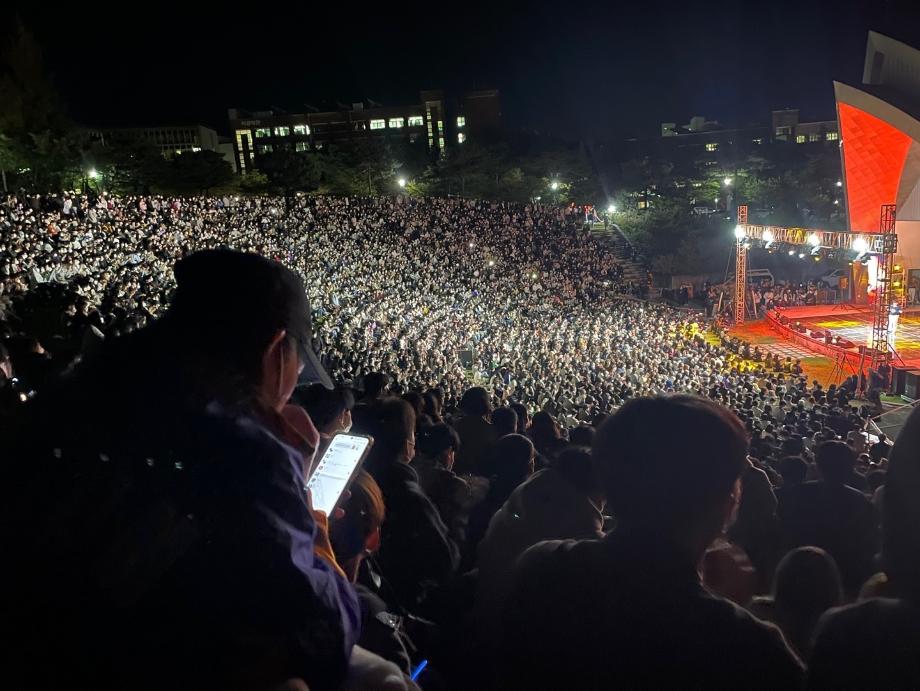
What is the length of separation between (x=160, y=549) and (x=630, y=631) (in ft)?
2.96

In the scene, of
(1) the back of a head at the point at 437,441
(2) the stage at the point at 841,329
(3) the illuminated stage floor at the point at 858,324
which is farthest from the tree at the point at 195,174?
(1) the back of a head at the point at 437,441

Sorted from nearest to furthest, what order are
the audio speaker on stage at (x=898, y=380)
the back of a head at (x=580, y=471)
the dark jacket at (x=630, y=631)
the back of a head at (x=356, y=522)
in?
the dark jacket at (x=630, y=631), the back of a head at (x=356, y=522), the back of a head at (x=580, y=471), the audio speaker on stage at (x=898, y=380)

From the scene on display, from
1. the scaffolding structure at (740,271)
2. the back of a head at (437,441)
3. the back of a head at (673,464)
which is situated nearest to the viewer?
the back of a head at (673,464)

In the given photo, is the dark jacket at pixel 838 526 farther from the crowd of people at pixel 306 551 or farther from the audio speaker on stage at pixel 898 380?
the audio speaker on stage at pixel 898 380

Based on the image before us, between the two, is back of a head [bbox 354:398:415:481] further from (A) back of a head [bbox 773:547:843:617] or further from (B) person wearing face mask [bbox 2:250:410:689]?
(B) person wearing face mask [bbox 2:250:410:689]

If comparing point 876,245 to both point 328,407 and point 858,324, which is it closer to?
point 858,324

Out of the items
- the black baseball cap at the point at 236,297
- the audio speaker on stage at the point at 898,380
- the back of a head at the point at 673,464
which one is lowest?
the audio speaker on stage at the point at 898,380

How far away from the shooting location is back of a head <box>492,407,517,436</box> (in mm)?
4613

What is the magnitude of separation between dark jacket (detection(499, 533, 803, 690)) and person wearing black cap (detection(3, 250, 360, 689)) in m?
0.48

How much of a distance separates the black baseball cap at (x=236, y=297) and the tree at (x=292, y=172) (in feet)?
111

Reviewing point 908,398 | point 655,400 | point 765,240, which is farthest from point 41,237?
point 765,240

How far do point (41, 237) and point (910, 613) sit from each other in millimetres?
15921

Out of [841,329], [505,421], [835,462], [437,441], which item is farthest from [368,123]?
[835,462]

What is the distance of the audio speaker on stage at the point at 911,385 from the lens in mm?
13812
